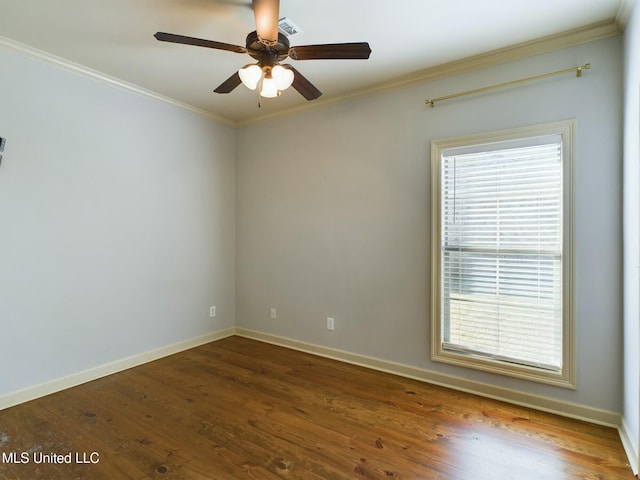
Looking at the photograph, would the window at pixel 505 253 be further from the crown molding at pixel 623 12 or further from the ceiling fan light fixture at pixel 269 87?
the ceiling fan light fixture at pixel 269 87

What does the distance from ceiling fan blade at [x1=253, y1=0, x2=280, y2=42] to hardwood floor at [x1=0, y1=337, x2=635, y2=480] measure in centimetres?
240

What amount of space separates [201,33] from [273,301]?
2743 mm

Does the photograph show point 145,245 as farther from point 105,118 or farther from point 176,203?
point 105,118

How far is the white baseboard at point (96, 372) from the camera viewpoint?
252 cm

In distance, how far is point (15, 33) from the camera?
7.80 feet

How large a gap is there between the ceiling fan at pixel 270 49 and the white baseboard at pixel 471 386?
255 centimetres

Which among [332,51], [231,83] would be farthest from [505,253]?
[231,83]

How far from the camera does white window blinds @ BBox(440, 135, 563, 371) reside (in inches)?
96.0

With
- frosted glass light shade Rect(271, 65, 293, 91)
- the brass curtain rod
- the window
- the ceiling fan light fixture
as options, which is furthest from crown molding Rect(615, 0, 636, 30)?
the ceiling fan light fixture

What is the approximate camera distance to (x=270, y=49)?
1963 mm

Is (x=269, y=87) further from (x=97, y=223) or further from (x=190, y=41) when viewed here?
(x=97, y=223)

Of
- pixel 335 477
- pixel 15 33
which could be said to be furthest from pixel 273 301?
pixel 15 33

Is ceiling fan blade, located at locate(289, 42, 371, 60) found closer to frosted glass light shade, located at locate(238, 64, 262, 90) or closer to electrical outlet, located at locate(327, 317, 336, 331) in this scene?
frosted glass light shade, located at locate(238, 64, 262, 90)

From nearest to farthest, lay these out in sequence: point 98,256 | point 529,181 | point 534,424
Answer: point 534,424
point 529,181
point 98,256
